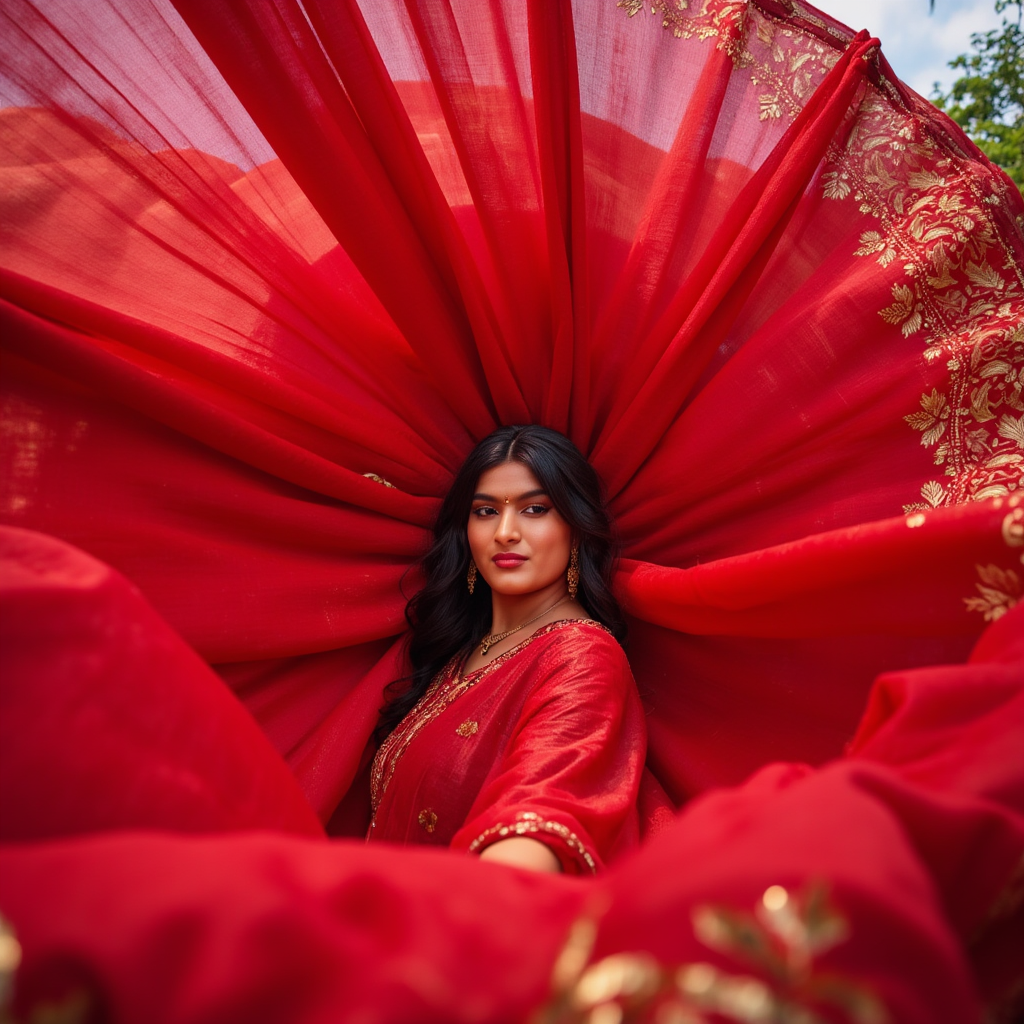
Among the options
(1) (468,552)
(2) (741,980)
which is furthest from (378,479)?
(2) (741,980)

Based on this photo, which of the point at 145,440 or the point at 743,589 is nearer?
the point at 743,589

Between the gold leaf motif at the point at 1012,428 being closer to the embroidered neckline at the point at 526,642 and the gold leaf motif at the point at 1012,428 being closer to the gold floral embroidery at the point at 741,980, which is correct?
the embroidered neckline at the point at 526,642

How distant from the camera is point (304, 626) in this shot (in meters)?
1.66

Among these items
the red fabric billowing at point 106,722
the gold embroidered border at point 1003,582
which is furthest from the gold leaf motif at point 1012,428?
the red fabric billowing at point 106,722

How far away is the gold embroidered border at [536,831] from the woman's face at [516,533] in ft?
2.20

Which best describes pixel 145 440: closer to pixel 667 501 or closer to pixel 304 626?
pixel 304 626

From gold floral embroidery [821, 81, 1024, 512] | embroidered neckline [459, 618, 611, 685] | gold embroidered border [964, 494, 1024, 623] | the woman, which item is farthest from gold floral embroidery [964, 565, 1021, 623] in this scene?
embroidered neckline [459, 618, 611, 685]

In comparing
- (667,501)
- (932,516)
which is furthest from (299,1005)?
(667,501)

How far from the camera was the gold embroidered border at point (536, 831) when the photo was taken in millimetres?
1237

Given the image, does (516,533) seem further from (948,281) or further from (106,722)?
(106,722)

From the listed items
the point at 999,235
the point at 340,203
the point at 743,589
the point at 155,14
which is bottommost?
the point at 743,589

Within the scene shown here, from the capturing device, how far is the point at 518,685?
5.60ft

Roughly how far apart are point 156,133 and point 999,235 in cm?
154

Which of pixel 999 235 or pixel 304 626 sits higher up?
pixel 999 235
